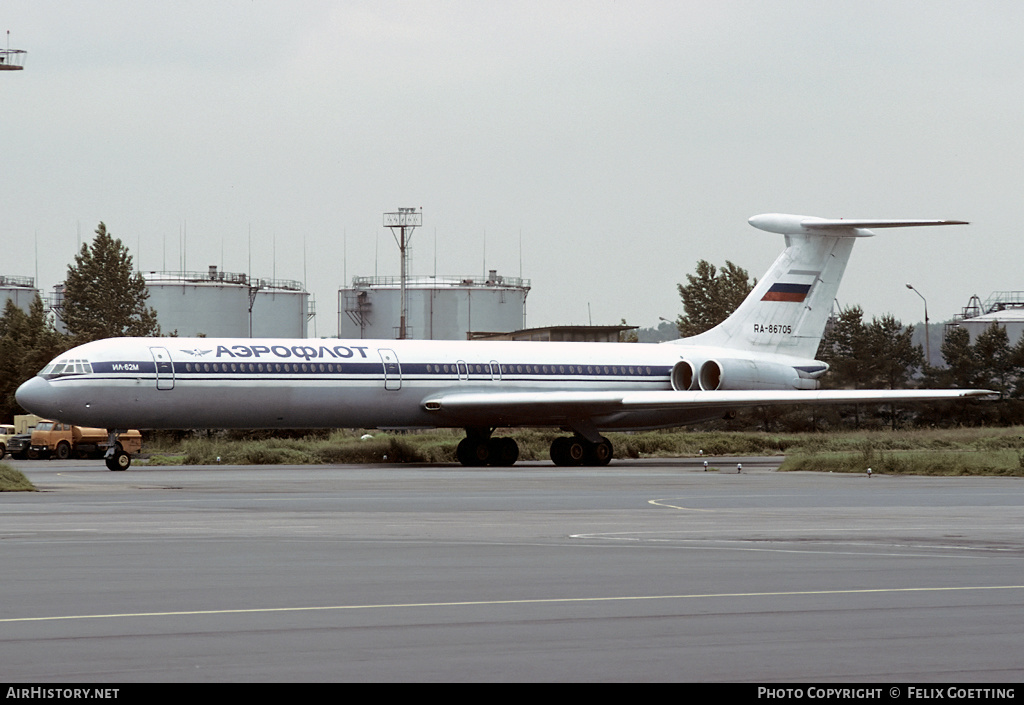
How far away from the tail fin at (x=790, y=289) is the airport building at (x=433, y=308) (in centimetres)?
4740

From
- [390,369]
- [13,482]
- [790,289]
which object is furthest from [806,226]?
[13,482]

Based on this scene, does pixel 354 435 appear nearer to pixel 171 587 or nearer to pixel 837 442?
pixel 837 442

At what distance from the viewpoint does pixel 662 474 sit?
38031 millimetres

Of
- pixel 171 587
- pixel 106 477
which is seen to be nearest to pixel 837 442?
pixel 106 477

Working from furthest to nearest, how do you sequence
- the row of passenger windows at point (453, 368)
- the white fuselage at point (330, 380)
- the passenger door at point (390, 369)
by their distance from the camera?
1. the passenger door at point (390, 369)
2. the row of passenger windows at point (453, 368)
3. the white fuselage at point (330, 380)

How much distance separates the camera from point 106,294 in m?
85.9

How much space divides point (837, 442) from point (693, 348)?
8.92m

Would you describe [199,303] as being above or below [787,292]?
above

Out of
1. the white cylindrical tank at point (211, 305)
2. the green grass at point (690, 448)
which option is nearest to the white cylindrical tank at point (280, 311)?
the white cylindrical tank at point (211, 305)

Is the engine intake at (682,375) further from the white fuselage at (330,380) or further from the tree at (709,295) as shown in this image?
the tree at (709,295)

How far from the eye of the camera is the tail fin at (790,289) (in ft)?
173

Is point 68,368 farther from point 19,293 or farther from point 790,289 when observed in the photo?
point 19,293

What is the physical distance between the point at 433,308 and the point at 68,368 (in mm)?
61895

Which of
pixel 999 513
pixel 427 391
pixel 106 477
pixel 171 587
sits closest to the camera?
pixel 171 587
